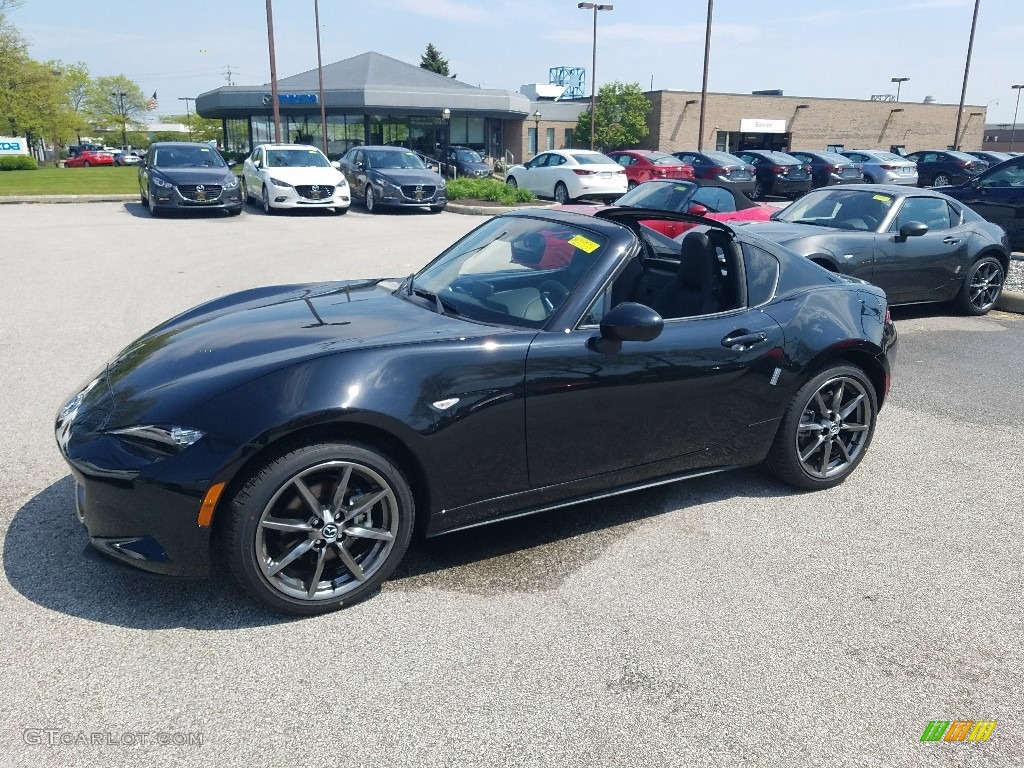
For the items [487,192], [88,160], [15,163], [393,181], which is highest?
[393,181]

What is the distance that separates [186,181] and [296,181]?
2400 mm

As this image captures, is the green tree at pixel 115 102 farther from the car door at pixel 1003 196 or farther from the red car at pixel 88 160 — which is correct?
the car door at pixel 1003 196

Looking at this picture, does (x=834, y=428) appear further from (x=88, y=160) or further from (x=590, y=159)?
(x=88, y=160)

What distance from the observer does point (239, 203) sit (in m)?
18.0

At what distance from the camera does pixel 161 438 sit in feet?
9.79

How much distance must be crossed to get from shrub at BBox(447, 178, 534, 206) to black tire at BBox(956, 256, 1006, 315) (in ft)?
44.2

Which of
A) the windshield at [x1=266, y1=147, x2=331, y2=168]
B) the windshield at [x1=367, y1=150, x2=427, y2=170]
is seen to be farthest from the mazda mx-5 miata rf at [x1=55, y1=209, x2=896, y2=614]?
the windshield at [x1=367, y1=150, x2=427, y2=170]

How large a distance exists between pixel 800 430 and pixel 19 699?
366 cm

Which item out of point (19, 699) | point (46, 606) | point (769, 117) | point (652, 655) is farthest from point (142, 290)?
point (769, 117)

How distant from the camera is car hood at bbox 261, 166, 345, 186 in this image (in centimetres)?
1886

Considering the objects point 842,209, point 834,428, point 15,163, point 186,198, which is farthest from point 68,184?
point 834,428

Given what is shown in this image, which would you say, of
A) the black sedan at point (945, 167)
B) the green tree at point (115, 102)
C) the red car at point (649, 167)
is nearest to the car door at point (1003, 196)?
the red car at point (649, 167)

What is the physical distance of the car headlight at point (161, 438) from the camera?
9.68ft

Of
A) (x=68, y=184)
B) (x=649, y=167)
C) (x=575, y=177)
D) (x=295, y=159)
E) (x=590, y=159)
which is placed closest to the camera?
(x=295, y=159)
